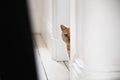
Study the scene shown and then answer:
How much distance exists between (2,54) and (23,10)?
0.05m

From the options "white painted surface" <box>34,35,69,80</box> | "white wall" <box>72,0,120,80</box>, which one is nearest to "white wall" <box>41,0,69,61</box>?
"white painted surface" <box>34,35,69,80</box>

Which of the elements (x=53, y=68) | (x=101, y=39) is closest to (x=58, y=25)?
(x=53, y=68)

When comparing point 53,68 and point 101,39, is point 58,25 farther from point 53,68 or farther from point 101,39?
point 101,39

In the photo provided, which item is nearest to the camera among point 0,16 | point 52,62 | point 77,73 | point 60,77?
point 0,16

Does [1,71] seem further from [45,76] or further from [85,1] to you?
[45,76]

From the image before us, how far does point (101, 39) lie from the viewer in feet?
4.04

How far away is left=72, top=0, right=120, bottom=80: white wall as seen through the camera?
119 centimetres

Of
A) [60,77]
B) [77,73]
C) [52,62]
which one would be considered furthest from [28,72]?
[52,62]

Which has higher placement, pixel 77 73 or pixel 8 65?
pixel 8 65

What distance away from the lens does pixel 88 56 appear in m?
1.28

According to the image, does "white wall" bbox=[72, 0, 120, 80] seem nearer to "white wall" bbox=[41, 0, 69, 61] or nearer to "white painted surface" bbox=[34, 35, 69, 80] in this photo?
"white painted surface" bbox=[34, 35, 69, 80]

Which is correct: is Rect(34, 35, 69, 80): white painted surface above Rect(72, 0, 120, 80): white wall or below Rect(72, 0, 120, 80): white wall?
below

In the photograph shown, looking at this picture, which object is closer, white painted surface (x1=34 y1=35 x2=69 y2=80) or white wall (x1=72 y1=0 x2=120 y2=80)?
white wall (x1=72 y1=0 x2=120 y2=80)

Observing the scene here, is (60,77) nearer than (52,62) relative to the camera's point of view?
Yes
